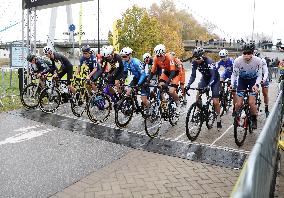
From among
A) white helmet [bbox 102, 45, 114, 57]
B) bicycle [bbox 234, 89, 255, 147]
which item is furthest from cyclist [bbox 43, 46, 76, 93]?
bicycle [bbox 234, 89, 255, 147]

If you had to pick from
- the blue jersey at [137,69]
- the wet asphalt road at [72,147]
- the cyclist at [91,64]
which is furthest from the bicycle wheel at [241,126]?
the cyclist at [91,64]

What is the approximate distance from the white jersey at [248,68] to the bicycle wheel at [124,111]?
270 cm

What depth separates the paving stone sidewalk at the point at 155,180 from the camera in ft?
16.6

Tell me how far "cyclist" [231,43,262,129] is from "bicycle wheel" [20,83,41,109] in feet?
21.6

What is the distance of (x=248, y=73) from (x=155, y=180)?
379 cm

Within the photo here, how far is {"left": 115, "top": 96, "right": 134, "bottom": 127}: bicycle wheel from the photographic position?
8.88 meters

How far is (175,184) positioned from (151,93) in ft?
13.2

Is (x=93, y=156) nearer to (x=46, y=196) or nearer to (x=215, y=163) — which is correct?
(x=46, y=196)

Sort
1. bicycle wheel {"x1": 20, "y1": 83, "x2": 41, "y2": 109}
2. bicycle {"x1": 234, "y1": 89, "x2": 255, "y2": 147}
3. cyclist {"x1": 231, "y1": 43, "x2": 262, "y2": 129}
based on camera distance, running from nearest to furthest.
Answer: cyclist {"x1": 231, "y1": 43, "x2": 262, "y2": 129} → bicycle {"x1": 234, "y1": 89, "x2": 255, "y2": 147} → bicycle wheel {"x1": 20, "y1": 83, "x2": 41, "y2": 109}

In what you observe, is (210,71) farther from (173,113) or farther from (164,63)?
(173,113)

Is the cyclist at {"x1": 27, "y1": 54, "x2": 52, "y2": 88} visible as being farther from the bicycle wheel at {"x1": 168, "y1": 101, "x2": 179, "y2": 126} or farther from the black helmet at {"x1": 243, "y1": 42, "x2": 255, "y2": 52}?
the black helmet at {"x1": 243, "y1": 42, "x2": 255, "y2": 52}

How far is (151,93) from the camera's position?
9.15m

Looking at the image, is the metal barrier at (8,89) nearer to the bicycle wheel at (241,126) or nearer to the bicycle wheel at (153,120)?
the bicycle wheel at (153,120)

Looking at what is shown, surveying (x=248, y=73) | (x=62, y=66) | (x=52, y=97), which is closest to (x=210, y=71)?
(x=248, y=73)
